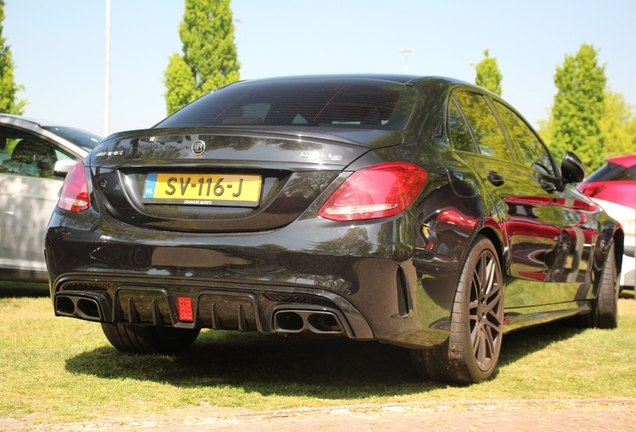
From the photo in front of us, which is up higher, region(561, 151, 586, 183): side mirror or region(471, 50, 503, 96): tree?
region(471, 50, 503, 96): tree

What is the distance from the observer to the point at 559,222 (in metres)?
5.95

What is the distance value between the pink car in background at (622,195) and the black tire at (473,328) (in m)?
5.34

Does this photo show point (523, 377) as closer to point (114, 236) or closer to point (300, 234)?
point (300, 234)

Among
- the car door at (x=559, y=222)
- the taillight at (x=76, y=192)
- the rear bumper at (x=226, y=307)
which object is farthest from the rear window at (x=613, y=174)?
the taillight at (x=76, y=192)

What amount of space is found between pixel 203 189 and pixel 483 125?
2.05 m

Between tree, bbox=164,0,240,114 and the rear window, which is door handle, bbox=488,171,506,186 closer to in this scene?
the rear window

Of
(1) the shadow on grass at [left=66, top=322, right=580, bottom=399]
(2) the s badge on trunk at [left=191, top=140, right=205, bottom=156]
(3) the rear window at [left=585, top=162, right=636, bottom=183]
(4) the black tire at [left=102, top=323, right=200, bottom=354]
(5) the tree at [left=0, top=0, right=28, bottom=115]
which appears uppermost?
(5) the tree at [left=0, top=0, right=28, bottom=115]

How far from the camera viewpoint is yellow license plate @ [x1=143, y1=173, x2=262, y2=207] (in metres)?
4.06

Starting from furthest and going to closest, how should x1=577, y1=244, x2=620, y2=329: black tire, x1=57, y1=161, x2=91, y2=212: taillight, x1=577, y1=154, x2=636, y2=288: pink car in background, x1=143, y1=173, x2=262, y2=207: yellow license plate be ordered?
x1=577, y1=154, x2=636, y2=288: pink car in background < x1=577, y1=244, x2=620, y2=329: black tire < x1=57, y1=161, x2=91, y2=212: taillight < x1=143, y1=173, x2=262, y2=207: yellow license plate

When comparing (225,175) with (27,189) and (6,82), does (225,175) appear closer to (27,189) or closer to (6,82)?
(27,189)

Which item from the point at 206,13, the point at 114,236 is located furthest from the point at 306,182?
the point at 206,13

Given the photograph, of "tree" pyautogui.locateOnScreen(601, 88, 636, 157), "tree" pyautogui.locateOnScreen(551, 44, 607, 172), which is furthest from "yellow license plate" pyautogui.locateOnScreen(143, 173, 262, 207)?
"tree" pyautogui.locateOnScreen(601, 88, 636, 157)

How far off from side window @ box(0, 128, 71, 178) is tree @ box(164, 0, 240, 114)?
3244 cm

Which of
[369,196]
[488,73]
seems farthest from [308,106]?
[488,73]
